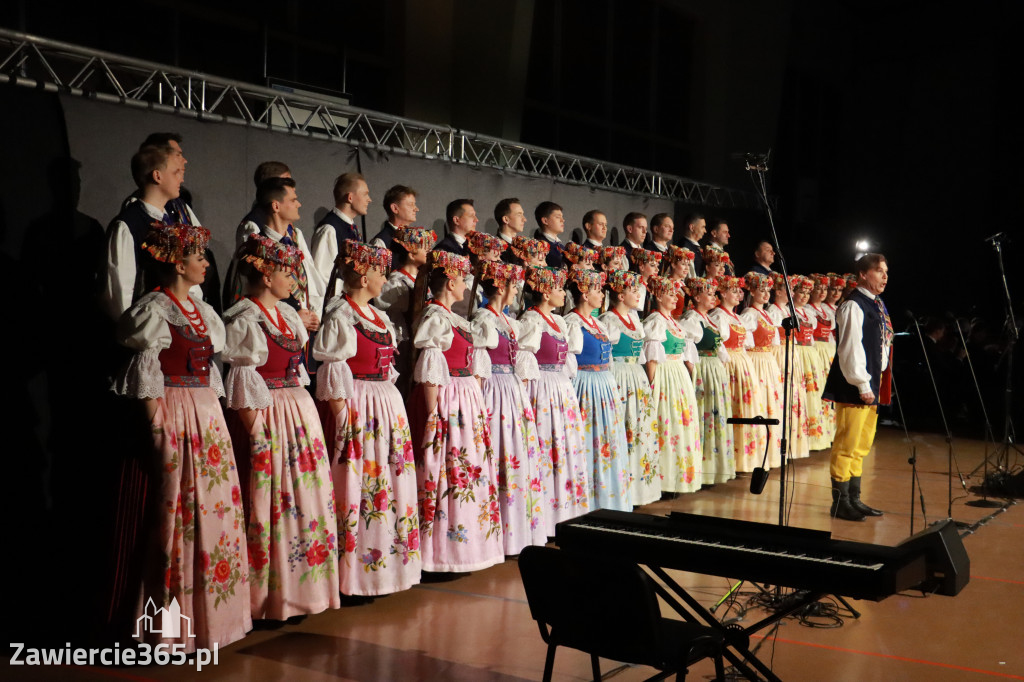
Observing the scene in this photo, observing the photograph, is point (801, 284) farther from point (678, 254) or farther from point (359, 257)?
point (359, 257)

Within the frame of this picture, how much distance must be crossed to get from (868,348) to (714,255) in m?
2.05

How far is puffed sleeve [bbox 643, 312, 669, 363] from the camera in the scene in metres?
6.07

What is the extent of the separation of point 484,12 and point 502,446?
433 cm

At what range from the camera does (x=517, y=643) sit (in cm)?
357

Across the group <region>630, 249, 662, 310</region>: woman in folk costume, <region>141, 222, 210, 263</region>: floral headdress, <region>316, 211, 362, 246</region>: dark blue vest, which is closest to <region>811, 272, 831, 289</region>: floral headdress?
<region>630, 249, 662, 310</region>: woman in folk costume

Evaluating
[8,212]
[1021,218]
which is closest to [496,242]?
[8,212]

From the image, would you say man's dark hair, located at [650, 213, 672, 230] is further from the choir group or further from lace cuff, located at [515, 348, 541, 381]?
lace cuff, located at [515, 348, 541, 381]

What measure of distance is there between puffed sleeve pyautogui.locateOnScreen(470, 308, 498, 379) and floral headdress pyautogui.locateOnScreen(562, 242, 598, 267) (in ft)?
5.03

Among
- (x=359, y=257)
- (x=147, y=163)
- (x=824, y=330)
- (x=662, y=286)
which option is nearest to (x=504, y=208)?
(x=662, y=286)

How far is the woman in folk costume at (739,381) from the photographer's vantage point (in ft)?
23.0

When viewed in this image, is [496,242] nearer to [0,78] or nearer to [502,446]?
[502,446]

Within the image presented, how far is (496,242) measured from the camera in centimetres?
480

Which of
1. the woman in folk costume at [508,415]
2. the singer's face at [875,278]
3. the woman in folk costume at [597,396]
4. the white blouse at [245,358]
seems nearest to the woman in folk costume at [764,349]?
the singer's face at [875,278]

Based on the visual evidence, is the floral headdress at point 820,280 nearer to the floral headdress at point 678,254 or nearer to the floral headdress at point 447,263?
the floral headdress at point 678,254
